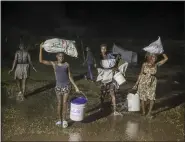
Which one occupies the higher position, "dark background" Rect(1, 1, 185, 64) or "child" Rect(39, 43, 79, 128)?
"dark background" Rect(1, 1, 185, 64)

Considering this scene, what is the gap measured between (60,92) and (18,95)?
2.16 metres

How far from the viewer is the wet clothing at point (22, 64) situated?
26.6 feet

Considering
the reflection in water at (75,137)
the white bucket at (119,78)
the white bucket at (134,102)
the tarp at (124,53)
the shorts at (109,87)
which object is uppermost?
the tarp at (124,53)

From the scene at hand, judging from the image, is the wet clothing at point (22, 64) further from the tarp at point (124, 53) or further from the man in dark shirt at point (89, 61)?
the tarp at point (124, 53)

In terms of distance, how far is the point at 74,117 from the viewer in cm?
697

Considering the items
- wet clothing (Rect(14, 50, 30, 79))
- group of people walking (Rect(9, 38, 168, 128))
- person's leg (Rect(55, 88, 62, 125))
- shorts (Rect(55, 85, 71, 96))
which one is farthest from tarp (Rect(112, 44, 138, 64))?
wet clothing (Rect(14, 50, 30, 79))

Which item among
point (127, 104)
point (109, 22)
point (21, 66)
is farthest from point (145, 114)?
point (109, 22)

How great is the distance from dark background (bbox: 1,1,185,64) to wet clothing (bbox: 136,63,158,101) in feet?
12.2

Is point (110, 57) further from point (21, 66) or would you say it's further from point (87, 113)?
point (21, 66)

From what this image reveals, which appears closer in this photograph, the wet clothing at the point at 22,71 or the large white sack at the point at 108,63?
the large white sack at the point at 108,63

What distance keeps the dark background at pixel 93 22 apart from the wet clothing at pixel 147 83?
3731 mm

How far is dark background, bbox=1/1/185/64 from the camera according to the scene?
10438mm

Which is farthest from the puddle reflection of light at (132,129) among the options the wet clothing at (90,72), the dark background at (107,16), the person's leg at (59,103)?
the dark background at (107,16)

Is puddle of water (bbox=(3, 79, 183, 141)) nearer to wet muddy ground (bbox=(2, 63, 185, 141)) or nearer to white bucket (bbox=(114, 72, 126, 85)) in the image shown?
wet muddy ground (bbox=(2, 63, 185, 141))
